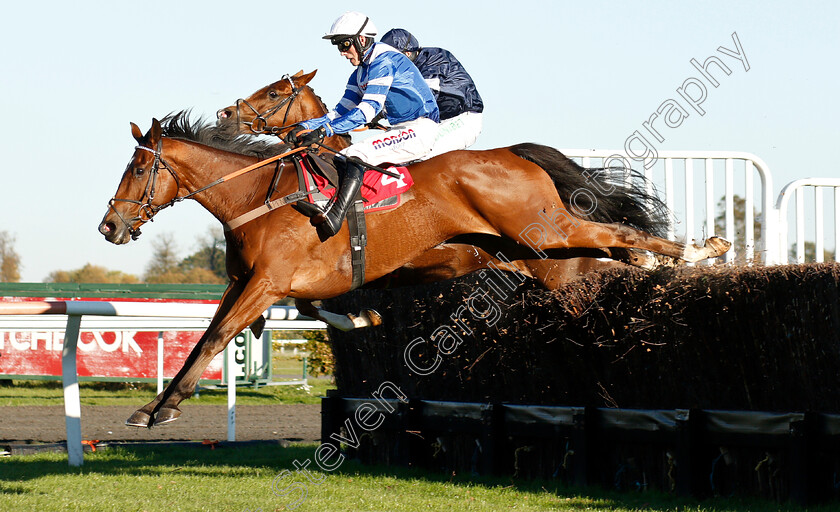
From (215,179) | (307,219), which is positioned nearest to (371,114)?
(307,219)

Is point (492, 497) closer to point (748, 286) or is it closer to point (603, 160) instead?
point (748, 286)

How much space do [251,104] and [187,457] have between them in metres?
2.57

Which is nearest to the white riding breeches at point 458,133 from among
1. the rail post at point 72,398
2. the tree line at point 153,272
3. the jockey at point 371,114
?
the jockey at point 371,114

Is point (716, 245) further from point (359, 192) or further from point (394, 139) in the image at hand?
point (359, 192)

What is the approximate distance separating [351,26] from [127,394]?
10256 millimetres

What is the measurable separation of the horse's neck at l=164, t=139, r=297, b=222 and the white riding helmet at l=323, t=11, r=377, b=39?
906 mm

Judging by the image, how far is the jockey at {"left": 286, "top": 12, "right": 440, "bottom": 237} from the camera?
208 inches

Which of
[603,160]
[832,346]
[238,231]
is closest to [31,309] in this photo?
[238,231]

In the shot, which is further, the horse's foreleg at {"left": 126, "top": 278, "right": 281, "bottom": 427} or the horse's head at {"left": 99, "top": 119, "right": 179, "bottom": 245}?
the horse's head at {"left": 99, "top": 119, "right": 179, "bottom": 245}

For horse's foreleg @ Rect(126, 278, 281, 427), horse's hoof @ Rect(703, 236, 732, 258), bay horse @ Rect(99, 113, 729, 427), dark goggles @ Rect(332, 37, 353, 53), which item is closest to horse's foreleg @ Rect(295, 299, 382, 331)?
bay horse @ Rect(99, 113, 729, 427)

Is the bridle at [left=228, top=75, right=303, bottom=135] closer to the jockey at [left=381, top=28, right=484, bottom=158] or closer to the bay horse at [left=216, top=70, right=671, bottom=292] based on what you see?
the bay horse at [left=216, top=70, right=671, bottom=292]

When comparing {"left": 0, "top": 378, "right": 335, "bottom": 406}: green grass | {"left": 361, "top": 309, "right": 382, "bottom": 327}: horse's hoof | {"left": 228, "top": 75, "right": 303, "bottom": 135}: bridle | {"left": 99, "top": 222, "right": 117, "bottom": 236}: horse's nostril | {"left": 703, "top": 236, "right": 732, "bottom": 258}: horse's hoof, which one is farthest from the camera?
{"left": 0, "top": 378, "right": 335, "bottom": 406}: green grass

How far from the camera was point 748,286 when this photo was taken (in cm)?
439

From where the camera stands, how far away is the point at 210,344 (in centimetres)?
489
